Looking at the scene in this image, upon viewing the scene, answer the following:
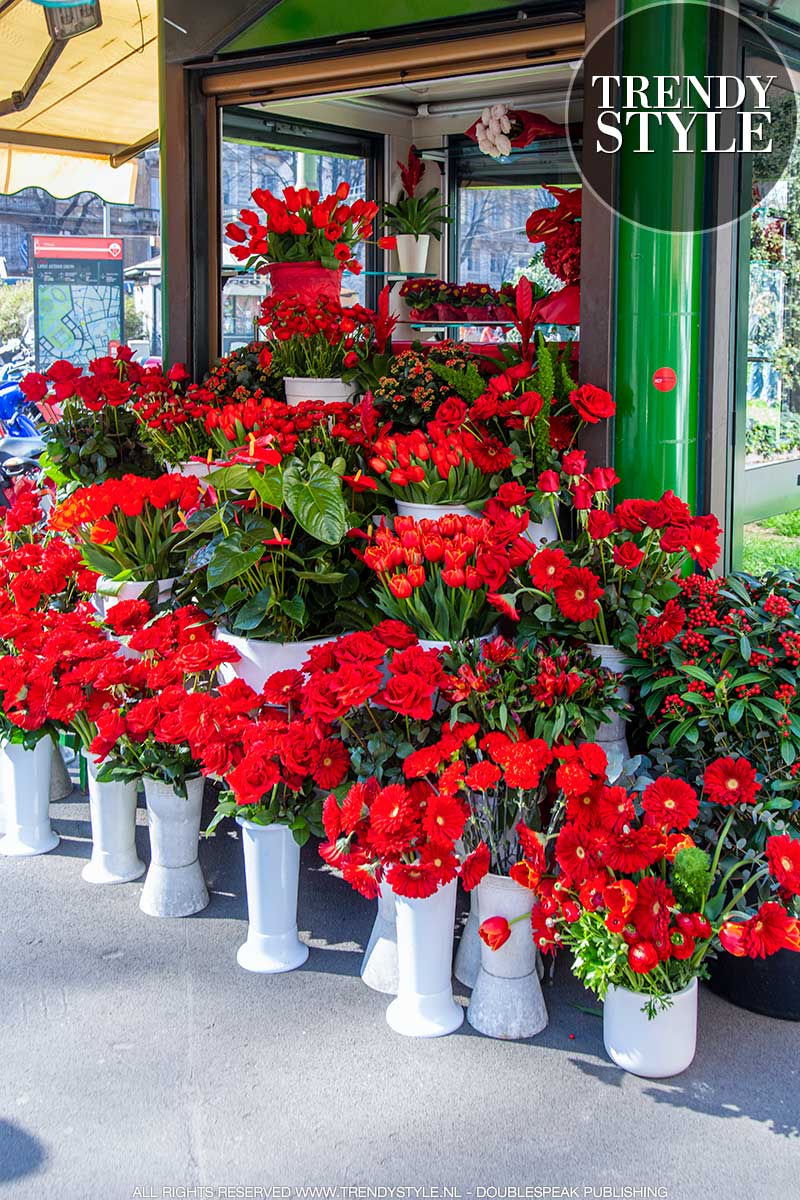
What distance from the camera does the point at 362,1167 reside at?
2068mm

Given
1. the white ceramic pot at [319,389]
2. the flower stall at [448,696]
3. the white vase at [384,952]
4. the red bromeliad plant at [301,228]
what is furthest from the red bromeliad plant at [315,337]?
the white vase at [384,952]

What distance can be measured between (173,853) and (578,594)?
48.8 inches

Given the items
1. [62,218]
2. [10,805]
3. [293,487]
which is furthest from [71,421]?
[62,218]

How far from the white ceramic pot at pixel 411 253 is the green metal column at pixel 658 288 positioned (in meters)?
3.12

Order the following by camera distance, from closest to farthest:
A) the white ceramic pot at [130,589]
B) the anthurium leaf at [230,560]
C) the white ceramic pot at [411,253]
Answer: the anthurium leaf at [230,560], the white ceramic pot at [130,589], the white ceramic pot at [411,253]

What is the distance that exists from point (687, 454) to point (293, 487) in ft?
3.74

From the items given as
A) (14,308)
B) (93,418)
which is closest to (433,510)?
(93,418)

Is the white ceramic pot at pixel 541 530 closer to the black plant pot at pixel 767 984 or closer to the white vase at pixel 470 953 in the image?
the white vase at pixel 470 953

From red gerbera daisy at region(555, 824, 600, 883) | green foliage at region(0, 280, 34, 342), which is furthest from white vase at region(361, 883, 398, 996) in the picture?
green foliage at region(0, 280, 34, 342)

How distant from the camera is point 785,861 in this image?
215 cm

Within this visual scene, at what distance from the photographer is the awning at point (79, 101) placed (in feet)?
17.7

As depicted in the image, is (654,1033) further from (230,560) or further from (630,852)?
(230,560)

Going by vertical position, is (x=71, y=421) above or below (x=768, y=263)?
below

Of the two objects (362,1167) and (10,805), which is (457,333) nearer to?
(10,805)
